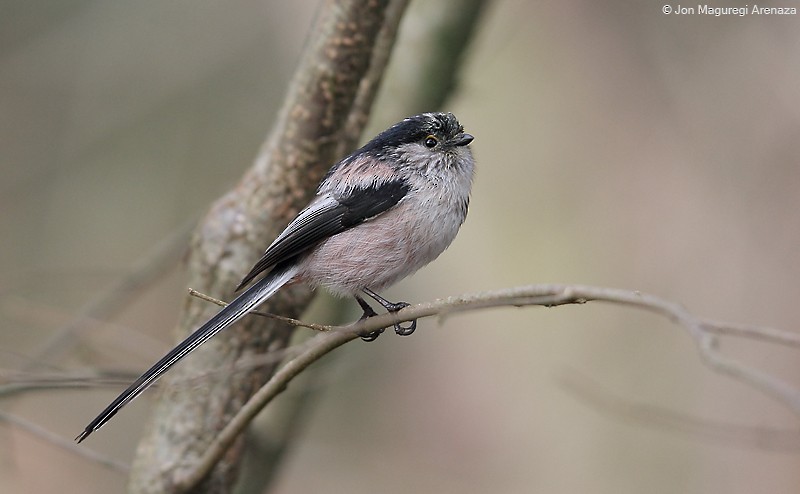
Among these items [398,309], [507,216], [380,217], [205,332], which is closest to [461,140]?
[380,217]

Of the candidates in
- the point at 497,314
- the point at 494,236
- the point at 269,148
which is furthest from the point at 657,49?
the point at 269,148

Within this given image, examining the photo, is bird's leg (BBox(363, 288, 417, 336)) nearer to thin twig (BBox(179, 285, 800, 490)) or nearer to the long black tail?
the long black tail

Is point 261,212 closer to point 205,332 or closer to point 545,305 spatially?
point 205,332

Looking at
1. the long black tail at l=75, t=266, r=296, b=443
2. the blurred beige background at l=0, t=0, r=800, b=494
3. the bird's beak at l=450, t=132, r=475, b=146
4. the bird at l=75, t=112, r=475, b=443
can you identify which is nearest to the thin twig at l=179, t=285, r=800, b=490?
the long black tail at l=75, t=266, r=296, b=443

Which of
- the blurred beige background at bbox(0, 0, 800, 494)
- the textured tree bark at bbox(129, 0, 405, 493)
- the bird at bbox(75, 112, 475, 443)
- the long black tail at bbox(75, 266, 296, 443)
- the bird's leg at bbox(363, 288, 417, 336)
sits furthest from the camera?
the blurred beige background at bbox(0, 0, 800, 494)

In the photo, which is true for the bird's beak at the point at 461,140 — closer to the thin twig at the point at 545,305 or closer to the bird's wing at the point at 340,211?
the bird's wing at the point at 340,211
